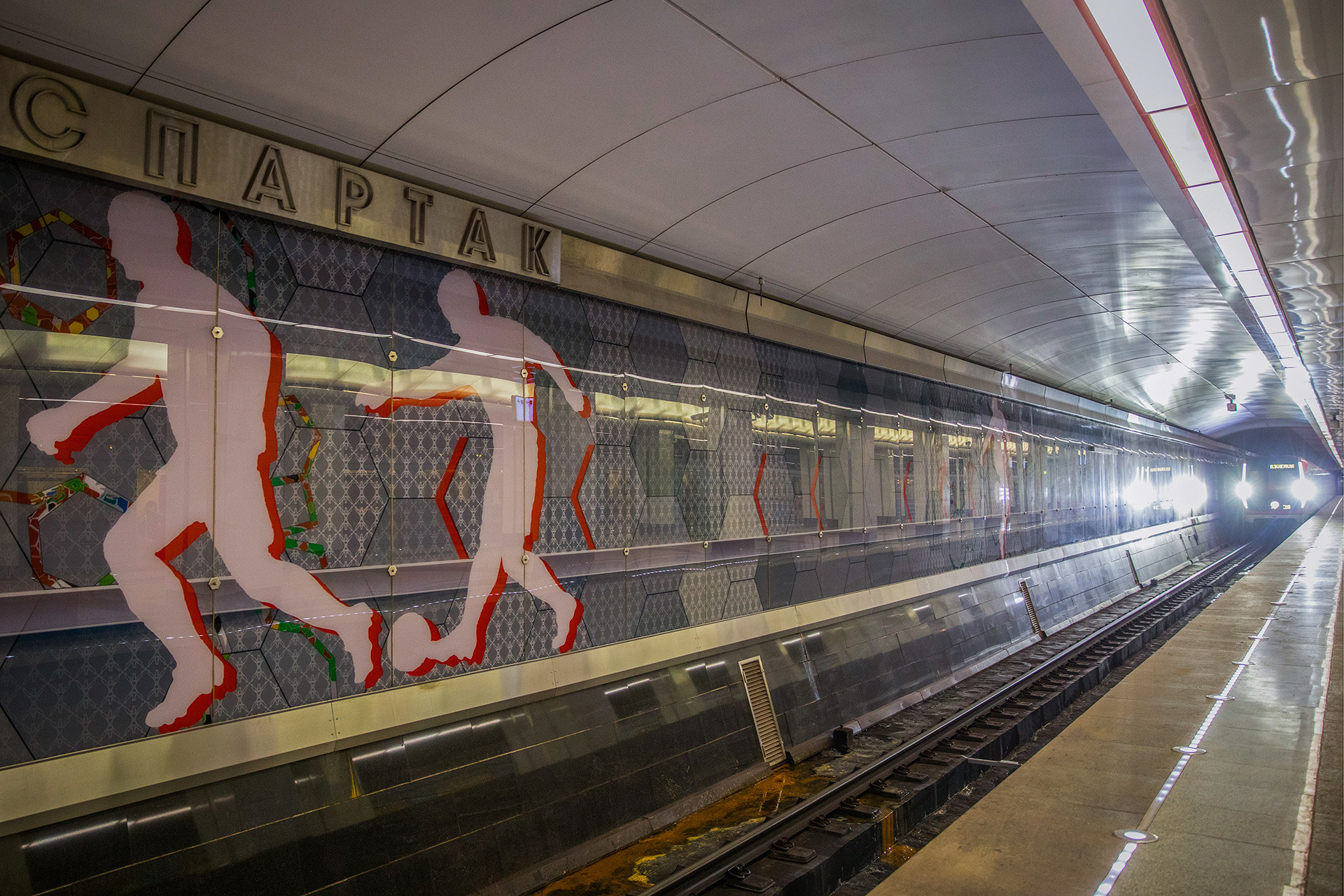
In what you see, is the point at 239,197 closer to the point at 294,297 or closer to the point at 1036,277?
the point at 294,297

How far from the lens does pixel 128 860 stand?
128 inches

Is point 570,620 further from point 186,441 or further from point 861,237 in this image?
point 861,237

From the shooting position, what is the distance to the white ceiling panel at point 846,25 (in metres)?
3.42

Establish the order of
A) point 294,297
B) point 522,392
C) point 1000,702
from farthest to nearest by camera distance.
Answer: point 1000,702, point 522,392, point 294,297

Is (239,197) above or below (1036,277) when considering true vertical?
below

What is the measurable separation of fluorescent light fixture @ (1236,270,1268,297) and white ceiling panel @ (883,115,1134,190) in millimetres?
2541

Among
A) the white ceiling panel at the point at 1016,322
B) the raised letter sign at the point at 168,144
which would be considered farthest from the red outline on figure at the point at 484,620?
the white ceiling panel at the point at 1016,322

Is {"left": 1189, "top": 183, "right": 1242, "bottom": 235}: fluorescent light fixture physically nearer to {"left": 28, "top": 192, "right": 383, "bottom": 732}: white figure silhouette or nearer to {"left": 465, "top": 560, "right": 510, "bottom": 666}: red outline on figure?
{"left": 465, "top": 560, "right": 510, "bottom": 666}: red outline on figure

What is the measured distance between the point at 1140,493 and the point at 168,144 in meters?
23.4

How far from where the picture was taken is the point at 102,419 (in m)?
3.38

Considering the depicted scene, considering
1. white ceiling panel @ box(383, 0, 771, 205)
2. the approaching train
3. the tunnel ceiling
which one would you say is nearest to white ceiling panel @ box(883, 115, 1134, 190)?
the tunnel ceiling

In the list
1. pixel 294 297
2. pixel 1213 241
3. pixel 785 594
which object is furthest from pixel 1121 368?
pixel 294 297

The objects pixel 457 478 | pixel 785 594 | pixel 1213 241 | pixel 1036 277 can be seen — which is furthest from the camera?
pixel 1036 277

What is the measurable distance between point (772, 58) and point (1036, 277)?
5273mm
